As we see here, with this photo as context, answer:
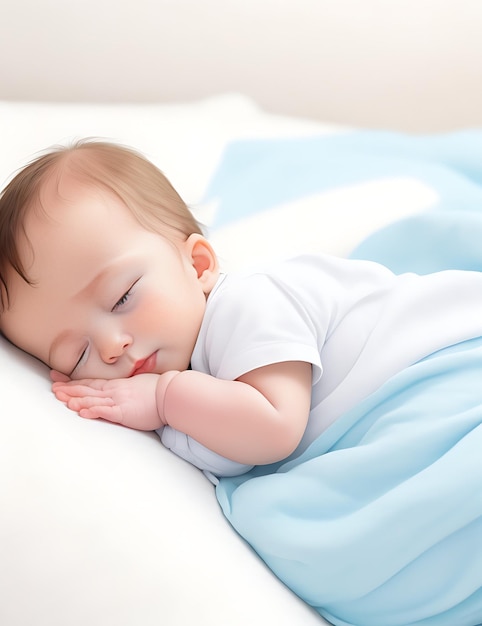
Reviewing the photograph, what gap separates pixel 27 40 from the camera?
182 centimetres

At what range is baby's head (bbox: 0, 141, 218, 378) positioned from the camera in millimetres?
1039

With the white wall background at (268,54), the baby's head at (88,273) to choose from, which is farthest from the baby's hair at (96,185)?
the white wall background at (268,54)

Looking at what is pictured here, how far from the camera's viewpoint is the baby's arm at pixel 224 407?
3.17 feet

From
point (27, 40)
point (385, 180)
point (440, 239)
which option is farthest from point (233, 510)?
point (27, 40)

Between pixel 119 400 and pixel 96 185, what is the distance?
28 centimetres

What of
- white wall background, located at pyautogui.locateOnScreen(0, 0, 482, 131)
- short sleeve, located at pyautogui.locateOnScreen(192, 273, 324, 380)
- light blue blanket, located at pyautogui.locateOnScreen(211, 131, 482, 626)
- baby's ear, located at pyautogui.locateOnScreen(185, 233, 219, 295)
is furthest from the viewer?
white wall background, located at pyautogui.locateOnScreen(0, 0, 482, 131)

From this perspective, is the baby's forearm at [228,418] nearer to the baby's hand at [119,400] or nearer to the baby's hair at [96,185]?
the baby's hand at [119,400]

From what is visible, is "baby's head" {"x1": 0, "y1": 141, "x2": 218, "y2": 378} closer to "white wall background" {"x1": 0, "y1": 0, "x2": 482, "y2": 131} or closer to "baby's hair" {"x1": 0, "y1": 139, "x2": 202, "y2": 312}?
"baby's hair" {"x1": 0, "y1": 139, "x2": 202, "y2": 312}

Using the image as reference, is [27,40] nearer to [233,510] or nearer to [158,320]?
[158,320]

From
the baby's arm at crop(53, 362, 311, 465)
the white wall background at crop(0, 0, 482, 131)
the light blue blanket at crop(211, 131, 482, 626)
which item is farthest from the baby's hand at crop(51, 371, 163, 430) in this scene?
the white wall background at crop(0, 0, 482, 131)

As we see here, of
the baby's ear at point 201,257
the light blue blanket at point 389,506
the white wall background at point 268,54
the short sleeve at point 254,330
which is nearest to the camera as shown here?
the light blue blanket at point 389,506

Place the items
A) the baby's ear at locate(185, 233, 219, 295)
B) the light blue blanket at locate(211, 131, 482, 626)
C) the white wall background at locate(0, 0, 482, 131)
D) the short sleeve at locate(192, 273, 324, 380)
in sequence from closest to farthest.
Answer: the light blue blanket at locate(211, 131, 482, 626) → the short sleeve at locate(192, 273, 324, 380) → the baby's ear at locate(185, 233, 219, 295) → the white wall background at locate(0, 0, 482, 131)

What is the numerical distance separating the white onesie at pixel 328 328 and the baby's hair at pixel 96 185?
127 millimetres

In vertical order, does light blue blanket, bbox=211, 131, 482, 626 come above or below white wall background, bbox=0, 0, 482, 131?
below
